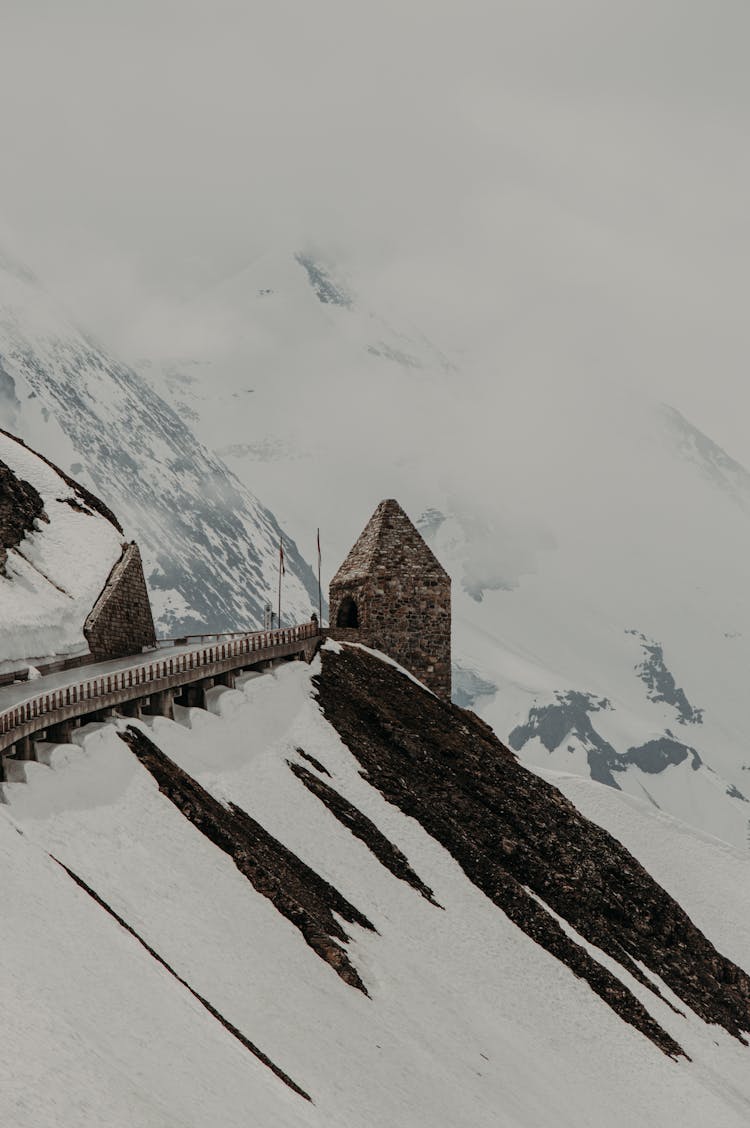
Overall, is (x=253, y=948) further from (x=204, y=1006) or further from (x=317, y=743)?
(x=317, y=743)

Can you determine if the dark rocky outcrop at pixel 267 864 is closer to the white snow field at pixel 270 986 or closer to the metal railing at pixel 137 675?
the white snow field at pixel 270 986

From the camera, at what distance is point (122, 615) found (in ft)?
249

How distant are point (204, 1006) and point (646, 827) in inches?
1708

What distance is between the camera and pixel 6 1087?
22.9 meters

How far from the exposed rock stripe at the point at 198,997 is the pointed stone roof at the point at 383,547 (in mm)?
41326

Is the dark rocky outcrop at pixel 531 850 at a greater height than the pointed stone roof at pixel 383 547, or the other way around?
the pointed stone roof at pixel 383 547

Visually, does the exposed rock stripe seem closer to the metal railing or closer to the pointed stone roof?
the metal railing

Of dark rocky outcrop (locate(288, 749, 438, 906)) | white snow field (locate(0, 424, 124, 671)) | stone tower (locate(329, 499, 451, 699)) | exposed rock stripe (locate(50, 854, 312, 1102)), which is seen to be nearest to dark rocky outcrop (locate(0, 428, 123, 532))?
white snow field (locate(0, 424, 124, 671))

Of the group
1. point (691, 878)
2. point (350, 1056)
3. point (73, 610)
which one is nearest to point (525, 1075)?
point (350, 1056)

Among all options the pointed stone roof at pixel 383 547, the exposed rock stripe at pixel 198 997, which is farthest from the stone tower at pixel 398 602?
the exposed rock stripe at pixel 198 997

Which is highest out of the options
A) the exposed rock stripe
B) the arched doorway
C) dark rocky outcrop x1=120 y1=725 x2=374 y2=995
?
the arched doorway

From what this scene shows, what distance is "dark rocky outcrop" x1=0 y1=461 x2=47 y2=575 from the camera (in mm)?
74812

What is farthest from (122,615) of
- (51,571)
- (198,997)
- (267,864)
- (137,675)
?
(198,997)

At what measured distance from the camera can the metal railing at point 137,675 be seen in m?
45.0
